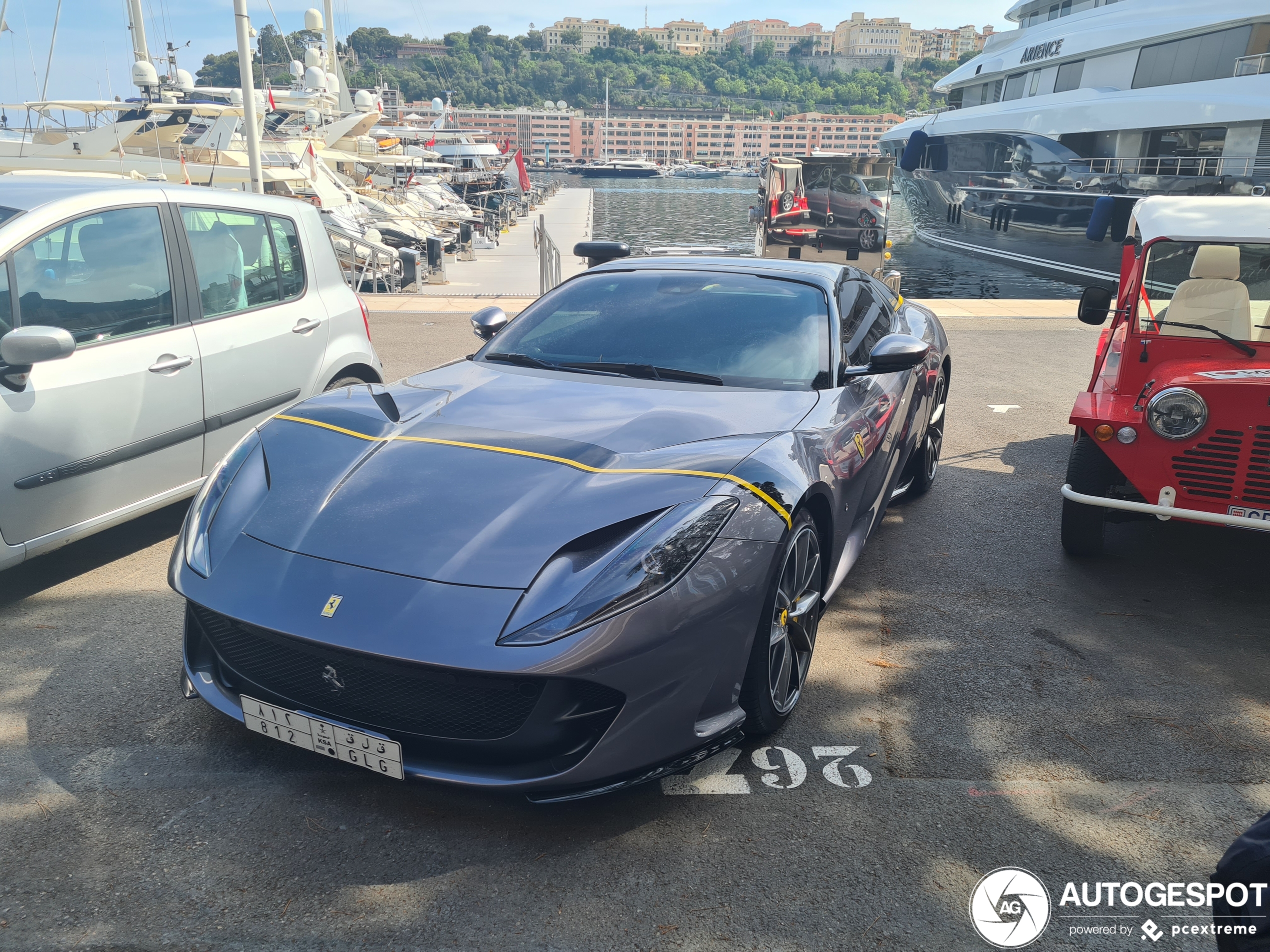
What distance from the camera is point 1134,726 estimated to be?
10.3ft

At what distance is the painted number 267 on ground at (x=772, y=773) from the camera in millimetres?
2746

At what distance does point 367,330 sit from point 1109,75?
26.7 metres

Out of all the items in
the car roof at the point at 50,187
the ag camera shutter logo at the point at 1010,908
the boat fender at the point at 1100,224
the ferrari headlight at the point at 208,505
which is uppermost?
the car roof at the point at 50,187

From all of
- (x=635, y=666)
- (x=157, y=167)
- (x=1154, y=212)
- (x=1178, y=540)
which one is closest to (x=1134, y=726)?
(x=635, y=666)

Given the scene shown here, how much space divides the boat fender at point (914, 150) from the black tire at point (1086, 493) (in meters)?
31.4

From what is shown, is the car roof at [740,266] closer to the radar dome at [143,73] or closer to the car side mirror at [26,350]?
the car side mirror at [26,350]

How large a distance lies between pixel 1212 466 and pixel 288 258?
4.69 meters

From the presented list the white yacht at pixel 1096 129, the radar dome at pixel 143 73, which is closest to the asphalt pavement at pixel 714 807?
the white yacht at pixel 1096 129

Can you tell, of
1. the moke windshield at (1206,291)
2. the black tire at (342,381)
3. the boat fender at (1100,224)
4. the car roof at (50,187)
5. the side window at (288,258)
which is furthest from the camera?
the boat fender at (1100,224)

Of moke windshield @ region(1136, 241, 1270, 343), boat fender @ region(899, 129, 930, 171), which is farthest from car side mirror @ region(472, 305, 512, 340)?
boat fender @ region(899, 129, 930, 171)

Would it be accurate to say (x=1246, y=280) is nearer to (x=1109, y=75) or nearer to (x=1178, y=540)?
(x=1178, y=540)

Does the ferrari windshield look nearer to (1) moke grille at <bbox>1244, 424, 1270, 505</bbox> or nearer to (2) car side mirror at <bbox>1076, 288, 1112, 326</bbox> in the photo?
(1) moke grille at <bbox>1244, 424, 1270, 505</bbox>

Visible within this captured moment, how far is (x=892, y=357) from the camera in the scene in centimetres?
367

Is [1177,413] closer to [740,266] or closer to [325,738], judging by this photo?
[740,266]
